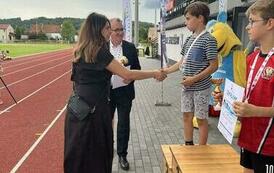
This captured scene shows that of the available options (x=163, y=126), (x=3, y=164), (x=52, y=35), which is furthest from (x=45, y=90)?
(x=52, y=35)

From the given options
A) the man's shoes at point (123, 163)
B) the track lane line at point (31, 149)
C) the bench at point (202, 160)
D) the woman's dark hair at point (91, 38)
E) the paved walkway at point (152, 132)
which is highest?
the woman's dark hair at point (91, 38)

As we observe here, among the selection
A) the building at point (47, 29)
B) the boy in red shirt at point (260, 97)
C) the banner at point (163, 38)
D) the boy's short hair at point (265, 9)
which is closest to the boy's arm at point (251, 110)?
the boy in red shirt at point (260, 97)

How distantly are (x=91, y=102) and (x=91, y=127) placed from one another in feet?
0.85

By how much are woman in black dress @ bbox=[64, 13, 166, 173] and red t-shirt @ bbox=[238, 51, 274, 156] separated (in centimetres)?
160

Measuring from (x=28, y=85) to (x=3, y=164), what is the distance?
10.5m

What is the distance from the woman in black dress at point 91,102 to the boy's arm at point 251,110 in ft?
5.38

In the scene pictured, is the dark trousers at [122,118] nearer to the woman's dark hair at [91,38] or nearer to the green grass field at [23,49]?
the woman's dark hair at [91,38]

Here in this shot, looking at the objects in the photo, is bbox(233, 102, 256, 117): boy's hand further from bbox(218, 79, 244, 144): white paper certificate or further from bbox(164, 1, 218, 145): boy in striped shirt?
bbox(164, 1, 218, 145): boy in striped shirt

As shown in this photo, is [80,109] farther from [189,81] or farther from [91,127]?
[189,81]

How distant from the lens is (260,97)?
2877 millimetres

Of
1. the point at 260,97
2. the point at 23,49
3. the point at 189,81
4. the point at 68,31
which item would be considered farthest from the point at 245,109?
the point at 68,31

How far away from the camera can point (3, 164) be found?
6270mm

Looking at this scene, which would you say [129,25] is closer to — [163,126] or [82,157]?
[163,126]

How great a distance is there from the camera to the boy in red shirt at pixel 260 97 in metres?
2.79
